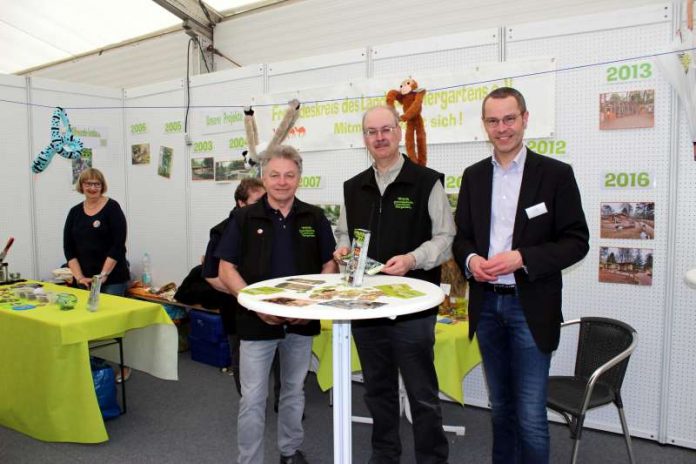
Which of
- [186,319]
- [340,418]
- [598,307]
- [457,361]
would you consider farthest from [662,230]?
[186,319]

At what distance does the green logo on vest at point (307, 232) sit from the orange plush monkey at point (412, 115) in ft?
3.34

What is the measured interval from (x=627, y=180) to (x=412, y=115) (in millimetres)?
1179

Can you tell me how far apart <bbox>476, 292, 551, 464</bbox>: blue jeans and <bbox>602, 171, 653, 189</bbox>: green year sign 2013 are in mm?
1313

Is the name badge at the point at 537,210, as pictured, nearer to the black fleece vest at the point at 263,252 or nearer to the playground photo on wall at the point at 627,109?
the black fleece vest at the point at 263,252

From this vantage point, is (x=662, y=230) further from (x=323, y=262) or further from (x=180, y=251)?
(x=180, y=251)

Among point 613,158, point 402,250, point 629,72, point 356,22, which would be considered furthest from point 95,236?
point 629,72

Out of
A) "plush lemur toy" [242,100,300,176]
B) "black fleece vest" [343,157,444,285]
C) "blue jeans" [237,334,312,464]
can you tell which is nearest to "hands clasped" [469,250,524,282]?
"black fleece vest" [343,157,444,285]

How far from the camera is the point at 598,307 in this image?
2748 mm

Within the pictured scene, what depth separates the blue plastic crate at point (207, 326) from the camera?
12.7 ft

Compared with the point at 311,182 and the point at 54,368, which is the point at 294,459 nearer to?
the point at 54,368

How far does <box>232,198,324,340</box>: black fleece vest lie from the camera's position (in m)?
2.02

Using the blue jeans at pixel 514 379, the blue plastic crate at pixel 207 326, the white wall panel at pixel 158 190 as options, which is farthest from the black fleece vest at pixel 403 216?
the white wall panel at pixel 158 190

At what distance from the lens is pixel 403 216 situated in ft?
6.66

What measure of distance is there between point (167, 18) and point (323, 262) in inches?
173
